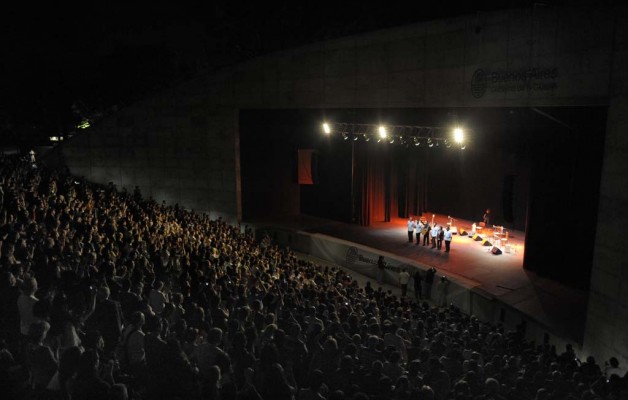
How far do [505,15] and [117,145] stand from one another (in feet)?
61.2

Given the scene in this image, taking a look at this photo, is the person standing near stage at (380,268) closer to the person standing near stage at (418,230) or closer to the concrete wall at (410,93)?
the person standing near stage at (418,230)

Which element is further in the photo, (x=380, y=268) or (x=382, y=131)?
(x=382, y=131)

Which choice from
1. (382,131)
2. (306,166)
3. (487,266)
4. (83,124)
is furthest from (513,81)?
(83,124)

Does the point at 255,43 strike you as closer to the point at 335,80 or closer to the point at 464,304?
the point at 335,80

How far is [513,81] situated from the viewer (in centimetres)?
1253

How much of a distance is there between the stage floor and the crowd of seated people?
9.19 feet

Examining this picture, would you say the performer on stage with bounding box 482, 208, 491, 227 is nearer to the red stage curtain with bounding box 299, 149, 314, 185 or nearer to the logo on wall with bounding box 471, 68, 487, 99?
the logo on wall with bounding box 471, 68, 487, 99

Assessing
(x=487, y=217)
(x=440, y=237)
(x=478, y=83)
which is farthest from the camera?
(x=487, y=217)

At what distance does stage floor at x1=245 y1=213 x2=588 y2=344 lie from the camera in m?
11.9

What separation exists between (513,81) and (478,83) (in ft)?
3.85

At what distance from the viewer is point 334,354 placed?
5.28 metres

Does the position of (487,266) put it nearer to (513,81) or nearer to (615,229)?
(615,229)

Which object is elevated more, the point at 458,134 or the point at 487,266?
the point at 458,134

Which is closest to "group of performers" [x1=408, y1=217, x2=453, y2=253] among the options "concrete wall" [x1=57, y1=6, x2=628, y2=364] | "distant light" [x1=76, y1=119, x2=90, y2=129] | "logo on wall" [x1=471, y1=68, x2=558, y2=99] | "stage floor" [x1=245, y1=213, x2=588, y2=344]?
"stage floor" [x1=245, y1=213, x2=588, y2=344]
